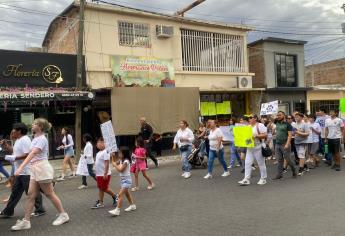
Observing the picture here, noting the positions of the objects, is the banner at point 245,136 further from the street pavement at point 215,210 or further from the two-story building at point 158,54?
the two-story building at point 158,54

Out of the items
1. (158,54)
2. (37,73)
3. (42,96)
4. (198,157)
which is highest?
(158,54)

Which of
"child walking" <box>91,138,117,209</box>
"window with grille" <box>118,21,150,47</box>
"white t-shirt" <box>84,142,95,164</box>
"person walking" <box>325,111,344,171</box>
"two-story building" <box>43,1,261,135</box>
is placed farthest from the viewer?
"window with grille" <box>118,21,150,47</box>

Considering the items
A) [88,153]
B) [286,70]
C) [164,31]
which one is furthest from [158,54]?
[88,153]

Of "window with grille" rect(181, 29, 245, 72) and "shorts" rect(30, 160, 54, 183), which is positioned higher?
"window with grille" rect(181, 29, 245, 72)

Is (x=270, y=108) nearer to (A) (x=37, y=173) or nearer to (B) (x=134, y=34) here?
(B) (x=134, y=34)

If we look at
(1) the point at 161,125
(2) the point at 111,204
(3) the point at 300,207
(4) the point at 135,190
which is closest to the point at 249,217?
(3) the point at 300,207

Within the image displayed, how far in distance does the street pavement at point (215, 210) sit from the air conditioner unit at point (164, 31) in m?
9.78

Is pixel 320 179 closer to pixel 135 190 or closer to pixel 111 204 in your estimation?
pixel 135 190

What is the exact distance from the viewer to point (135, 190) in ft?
31.5

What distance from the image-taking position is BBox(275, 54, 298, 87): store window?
2370 centimetres

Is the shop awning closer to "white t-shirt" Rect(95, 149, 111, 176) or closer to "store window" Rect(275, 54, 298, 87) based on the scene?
"white t-shirt" Rect(95, 149, 111, 176)

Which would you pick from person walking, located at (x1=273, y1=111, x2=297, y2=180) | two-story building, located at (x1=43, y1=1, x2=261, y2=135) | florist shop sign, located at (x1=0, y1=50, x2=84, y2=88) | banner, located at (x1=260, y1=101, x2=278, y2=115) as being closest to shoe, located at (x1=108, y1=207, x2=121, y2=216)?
person walking, located at (x1=273, y1=111, x2=297, y2=180)

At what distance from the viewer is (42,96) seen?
14.2 metres

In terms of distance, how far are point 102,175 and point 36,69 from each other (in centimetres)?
906
